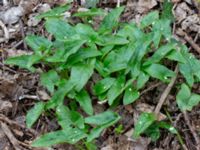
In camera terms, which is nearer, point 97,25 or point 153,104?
point 153,104

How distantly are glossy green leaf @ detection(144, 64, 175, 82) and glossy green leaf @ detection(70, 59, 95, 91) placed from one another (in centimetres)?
34

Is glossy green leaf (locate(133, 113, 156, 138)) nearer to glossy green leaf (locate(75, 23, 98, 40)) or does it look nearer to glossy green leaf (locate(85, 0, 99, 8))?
glossy green leaf (locate(75, 23, 98, 40))

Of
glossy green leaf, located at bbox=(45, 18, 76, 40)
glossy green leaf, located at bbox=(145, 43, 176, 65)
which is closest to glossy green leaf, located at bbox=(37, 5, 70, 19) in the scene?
glossy green leaf, located at bbox=(45, 18, 76, 40)

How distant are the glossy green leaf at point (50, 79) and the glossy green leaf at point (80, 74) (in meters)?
0.14

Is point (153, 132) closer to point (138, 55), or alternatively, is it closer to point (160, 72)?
point (160, 72)

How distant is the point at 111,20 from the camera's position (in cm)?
326

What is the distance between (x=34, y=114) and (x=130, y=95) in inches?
23.5

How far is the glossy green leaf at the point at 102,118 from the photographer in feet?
9.20

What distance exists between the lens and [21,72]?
129 inches

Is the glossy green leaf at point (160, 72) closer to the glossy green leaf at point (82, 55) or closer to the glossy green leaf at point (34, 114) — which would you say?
the glossy green leaf at point (82, 55)

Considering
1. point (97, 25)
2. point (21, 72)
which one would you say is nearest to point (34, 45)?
point (21, 72)

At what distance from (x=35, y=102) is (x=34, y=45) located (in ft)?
1.22

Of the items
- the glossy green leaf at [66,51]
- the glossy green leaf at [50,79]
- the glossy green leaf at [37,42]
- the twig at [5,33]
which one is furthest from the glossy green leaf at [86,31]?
the twig at [5,33]

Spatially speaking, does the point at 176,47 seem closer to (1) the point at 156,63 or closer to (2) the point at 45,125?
(1) the point at 156,63
